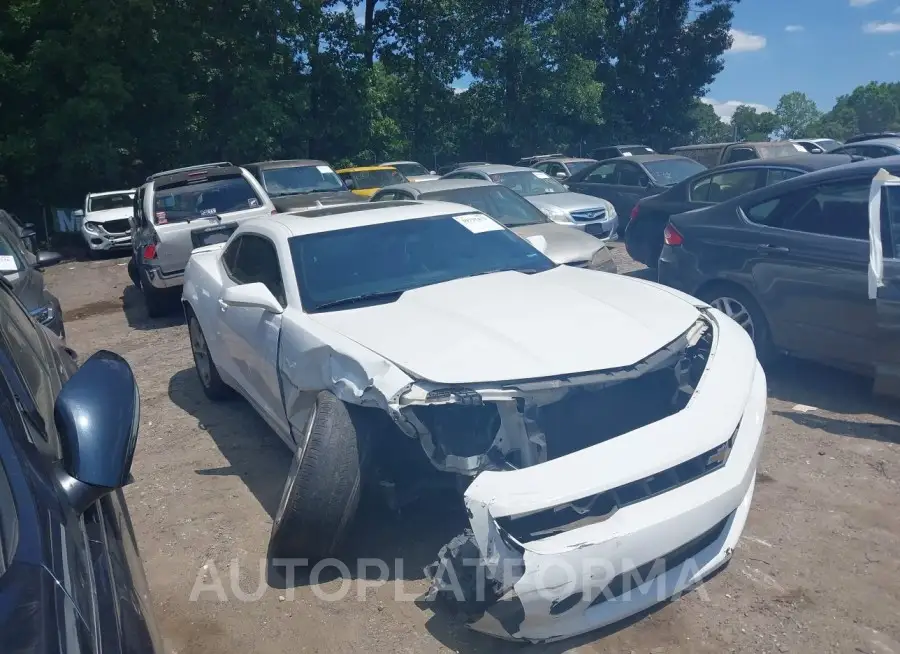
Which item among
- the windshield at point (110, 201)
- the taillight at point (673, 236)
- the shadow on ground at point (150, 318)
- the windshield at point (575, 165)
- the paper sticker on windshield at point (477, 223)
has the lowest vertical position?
the shadow on ground at point (150, 318)

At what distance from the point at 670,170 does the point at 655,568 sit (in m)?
11.3

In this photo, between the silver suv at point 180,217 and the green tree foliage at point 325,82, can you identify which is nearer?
the silver suv at point 180,217

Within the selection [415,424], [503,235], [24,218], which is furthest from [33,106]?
[415,424]

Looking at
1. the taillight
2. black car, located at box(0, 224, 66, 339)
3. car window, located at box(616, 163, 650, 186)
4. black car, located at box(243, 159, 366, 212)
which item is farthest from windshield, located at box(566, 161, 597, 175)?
black car, located at box(0, 224, 66, 339)

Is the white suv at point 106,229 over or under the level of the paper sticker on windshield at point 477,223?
under

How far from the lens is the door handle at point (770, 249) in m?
5.50

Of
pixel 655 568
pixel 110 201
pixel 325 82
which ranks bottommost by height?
pixel 110 201

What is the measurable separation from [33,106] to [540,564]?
21.9 meters

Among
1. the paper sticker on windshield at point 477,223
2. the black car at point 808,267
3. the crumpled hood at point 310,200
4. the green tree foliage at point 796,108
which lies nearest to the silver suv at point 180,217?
the crumpled hood at point 310,200

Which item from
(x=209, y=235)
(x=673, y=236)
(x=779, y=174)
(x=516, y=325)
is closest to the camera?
(x=516, y=325)

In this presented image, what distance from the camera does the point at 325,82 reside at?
24641 millimetres

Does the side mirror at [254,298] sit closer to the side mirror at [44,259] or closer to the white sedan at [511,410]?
the white sedan at [511,410]

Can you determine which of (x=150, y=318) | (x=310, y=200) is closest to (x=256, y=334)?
(x=150, y=318)

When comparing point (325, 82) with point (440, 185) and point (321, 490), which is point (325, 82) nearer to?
point (440, 185)
